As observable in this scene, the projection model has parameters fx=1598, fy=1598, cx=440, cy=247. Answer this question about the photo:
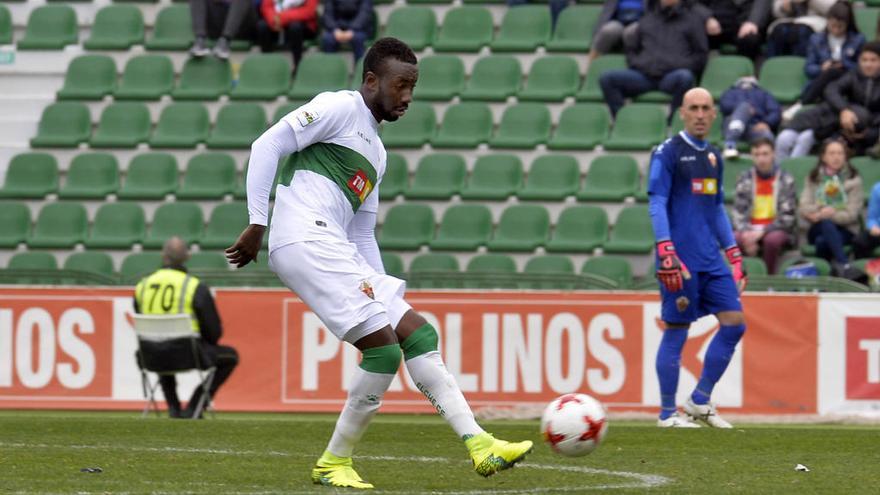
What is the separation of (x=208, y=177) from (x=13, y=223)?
233 centimetres

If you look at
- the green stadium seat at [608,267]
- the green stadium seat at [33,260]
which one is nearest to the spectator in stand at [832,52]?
the green stadium seat at [608,267]

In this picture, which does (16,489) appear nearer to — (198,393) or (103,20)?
(198,393)

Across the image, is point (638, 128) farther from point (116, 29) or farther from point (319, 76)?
point (116, 29)

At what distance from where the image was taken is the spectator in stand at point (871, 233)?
15375 millimetres

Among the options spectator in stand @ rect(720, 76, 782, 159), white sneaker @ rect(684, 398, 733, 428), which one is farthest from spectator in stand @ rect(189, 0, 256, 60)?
white sneaker @ rect(684, 398, 733, 428)

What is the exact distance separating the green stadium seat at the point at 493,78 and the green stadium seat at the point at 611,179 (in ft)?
5.85

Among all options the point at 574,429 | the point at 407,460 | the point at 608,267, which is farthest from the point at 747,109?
the point at 574,429

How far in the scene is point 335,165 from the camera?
735cm

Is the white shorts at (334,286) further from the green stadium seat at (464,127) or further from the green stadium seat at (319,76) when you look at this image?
the green stadium seat at (319,76)

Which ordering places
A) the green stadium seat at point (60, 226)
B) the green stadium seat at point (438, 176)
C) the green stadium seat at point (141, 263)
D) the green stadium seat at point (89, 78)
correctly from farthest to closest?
the green stadium seat at point (89, 78) < the green stadium seat at point (60, 226) < the green stadium seat at point (438, 176) < the green stadium seat at point (141, 263)

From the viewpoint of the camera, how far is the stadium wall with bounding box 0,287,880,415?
46.1 ft

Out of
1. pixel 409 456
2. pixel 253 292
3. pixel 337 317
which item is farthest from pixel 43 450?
pixel 253 292

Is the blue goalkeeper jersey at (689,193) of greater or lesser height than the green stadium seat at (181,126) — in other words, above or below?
below

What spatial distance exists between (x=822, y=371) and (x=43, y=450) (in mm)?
7516
